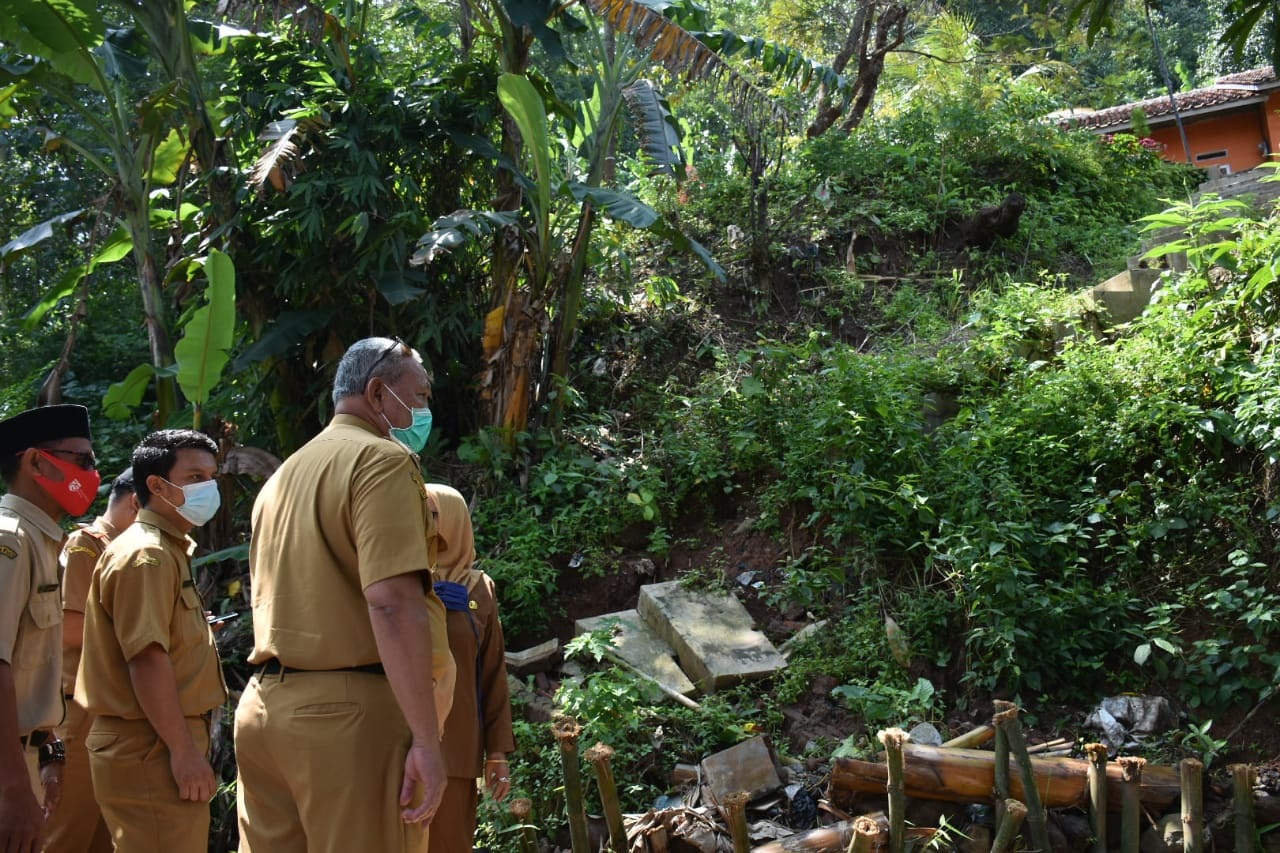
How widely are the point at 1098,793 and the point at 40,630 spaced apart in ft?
12.2

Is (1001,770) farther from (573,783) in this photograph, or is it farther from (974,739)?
(573,783)

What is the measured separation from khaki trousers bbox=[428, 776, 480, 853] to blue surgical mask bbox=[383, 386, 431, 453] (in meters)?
1.12

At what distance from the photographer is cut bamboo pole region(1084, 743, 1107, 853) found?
161 inches

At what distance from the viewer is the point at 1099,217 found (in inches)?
413

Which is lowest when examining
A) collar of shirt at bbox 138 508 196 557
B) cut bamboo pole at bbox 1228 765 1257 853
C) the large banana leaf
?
cut bamboo pole at bbox 1228 765 1257 853

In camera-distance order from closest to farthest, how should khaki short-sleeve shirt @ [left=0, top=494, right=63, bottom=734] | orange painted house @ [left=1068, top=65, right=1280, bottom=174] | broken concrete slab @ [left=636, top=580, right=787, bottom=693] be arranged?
khaki short-sleeve shirt @ [left=0, top=494, right=63, bottom=734], broken concrete slab @ [left=636, top=580, right=787, bottom=693], orange painted house @ [left=1068, top=65, right=1280, bottom=174]

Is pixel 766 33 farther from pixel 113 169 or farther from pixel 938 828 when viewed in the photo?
pixel 938 828

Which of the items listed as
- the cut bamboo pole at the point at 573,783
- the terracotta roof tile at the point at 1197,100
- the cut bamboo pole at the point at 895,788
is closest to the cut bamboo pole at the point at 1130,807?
the cut bamboo pole at the point at 895,788

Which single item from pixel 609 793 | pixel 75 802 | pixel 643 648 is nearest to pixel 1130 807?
pixel 609 793

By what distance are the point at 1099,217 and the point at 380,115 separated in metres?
6.97

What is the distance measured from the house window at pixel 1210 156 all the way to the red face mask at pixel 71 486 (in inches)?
784

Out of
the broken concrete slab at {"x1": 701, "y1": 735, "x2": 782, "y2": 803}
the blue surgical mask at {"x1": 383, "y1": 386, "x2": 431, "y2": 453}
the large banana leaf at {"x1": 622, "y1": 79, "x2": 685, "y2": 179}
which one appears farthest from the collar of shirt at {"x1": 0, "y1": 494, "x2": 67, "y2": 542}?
the large banana leaf at {"x1": 622, "y1": 79, "x2": 685, "y2": 179}

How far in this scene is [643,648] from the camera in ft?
19.0

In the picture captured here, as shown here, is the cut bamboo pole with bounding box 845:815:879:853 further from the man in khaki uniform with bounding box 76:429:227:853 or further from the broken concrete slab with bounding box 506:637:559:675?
the broken concrete slab with bounding box 506:637:559:675
